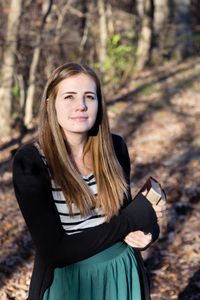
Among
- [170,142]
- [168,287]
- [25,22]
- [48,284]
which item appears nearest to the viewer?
[48,284]

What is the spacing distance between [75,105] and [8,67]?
733 centimetres

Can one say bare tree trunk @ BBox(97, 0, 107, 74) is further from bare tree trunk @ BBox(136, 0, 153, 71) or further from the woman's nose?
the woman's nose

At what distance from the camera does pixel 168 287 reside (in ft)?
15.1

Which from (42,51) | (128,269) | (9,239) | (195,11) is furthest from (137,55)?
(128,269)

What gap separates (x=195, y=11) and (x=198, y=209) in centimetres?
1510

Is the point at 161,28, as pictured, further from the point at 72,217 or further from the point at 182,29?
Answer: the point at 72,217

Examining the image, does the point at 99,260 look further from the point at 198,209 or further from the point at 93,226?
the point at 198,209

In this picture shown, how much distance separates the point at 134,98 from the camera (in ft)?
36.5

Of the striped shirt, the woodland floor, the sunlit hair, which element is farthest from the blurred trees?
the striped shirt

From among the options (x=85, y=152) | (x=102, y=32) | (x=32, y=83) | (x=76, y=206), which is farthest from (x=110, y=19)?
(x=76, y=206)

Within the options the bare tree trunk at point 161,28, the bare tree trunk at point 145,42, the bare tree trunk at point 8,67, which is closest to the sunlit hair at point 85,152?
the bare tree trunk at point 8,67

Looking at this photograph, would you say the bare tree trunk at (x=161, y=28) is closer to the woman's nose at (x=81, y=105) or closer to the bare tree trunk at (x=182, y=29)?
the bare tree trunk at (x=182, y=29)

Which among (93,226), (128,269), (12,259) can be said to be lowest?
(12,259)

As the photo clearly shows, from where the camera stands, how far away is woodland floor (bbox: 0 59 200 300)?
4.75m
